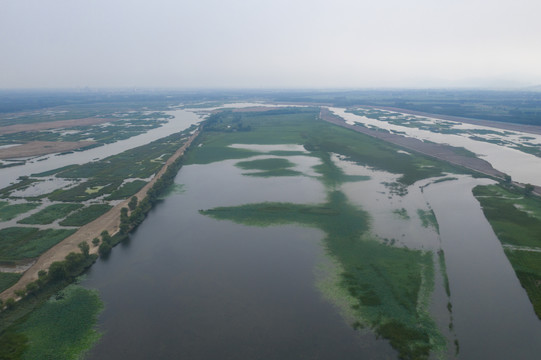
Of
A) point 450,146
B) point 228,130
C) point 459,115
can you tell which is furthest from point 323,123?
point 459,115

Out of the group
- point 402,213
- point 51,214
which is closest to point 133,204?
point 51,214

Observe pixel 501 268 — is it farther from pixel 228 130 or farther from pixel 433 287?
pixel 228 130

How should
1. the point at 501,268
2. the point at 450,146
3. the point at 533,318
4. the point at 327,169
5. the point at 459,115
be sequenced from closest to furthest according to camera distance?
the point at 533,318
the point at 501,268
the point at 327,169
the point at 450,146
the point at 459,115

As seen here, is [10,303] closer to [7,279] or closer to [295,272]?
[7,279]

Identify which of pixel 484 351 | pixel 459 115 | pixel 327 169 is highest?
pixel 459 115

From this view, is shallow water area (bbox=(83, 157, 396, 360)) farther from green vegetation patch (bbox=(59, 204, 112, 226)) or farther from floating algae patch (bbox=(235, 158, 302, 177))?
floating algae patch (bbox=(235, 158, 302, 177))

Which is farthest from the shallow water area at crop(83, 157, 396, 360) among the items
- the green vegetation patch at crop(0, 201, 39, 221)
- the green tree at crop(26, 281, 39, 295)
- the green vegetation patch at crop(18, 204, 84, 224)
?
the green vegetation patch at crop(0, 201, 39, 221)

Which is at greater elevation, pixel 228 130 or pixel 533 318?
pixel 228 130

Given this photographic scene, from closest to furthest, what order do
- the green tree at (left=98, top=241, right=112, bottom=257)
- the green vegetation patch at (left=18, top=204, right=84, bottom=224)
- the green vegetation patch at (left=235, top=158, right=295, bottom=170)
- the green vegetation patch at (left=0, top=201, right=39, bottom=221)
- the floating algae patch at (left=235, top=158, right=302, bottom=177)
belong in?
the green tree at (left=98, top=241, right=112, bottom=257), the green vegetation patch at (left=18, top=204, right=84, bottom=224), the green vegetation patch at (left=0, top=201, right=39, bottom=221), the floating algae patch at (left=235, top=158, right=302, bottom=177), the green vegetation patch at (left=235, top=158, right=295, bottom=170)
